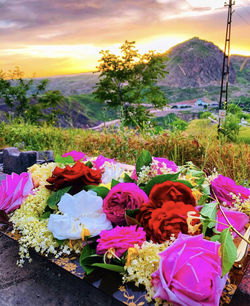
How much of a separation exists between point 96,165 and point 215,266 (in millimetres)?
916

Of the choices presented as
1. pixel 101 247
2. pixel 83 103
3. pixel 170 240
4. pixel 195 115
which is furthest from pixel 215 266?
pixel 83 103

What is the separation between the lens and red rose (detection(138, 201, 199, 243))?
0.94m

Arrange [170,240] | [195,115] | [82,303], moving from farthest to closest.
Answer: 1. [195,115]
2. [82,303]
3. [170,240]

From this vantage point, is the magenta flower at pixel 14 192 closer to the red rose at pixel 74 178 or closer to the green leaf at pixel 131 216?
the red rose at pixel 74 178

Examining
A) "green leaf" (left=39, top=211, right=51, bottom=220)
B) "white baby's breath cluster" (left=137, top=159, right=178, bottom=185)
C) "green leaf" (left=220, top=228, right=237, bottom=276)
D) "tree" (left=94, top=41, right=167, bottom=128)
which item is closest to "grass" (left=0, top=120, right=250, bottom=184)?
"white baby's breath cluster" (left=137, top=159, right=178, bottom=185)

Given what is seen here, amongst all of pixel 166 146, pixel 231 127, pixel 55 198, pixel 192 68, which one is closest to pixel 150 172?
pixel 55 198

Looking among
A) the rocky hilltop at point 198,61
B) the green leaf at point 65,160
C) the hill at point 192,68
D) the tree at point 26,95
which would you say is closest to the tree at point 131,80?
the tree at point 26,95

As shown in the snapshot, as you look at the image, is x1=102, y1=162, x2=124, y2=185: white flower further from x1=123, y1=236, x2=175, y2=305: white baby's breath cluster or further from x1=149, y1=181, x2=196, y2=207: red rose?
x1=123, y1=236, x2=175, y2=305: white baby's breath cluster

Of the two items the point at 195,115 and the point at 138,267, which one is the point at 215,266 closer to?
the point at 138,267

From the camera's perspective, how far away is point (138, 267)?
34.2 inches

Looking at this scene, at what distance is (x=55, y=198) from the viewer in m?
1.26

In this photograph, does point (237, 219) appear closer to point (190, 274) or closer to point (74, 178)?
point (190, 274)

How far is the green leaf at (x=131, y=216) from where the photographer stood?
103 centimetres

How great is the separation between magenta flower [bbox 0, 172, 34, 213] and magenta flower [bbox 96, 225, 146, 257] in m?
0.60
